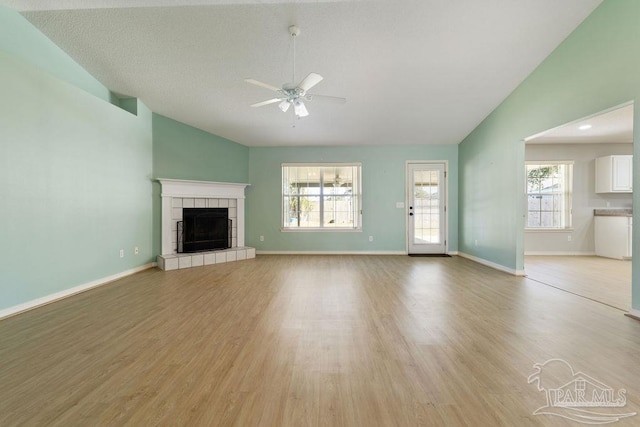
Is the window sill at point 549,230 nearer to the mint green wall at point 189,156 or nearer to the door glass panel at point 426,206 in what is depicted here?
the door glass panel at point 426,206

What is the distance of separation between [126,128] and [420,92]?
4738 millimetres

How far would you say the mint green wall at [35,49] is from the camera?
2691 mm

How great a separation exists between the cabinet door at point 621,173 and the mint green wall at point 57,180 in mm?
9564

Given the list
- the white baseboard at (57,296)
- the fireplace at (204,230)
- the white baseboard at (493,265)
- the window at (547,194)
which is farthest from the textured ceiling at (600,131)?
the white baseboard at (57,296)

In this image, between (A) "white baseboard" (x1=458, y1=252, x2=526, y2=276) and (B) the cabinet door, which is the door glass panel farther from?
(B) the cabinet door

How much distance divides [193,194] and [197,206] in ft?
0.90

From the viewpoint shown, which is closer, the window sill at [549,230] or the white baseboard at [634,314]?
the white baseboard at [634,314]

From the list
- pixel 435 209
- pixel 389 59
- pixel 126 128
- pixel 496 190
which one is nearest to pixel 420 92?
pixel 389 59

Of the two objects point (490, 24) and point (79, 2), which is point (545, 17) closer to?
point (490, 24)

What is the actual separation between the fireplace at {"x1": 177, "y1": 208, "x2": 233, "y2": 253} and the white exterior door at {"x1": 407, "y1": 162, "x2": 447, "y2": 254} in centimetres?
421

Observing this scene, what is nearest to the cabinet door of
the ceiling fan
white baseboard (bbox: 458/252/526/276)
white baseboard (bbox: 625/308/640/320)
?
white baseboard (bbox: 458/252/526/276)

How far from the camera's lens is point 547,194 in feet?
20.2

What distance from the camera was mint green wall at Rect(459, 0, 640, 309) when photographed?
2672 mm

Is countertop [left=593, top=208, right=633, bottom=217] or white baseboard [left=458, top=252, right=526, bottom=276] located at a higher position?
countertop [left=593, top=208, right=633, bottom=217]
